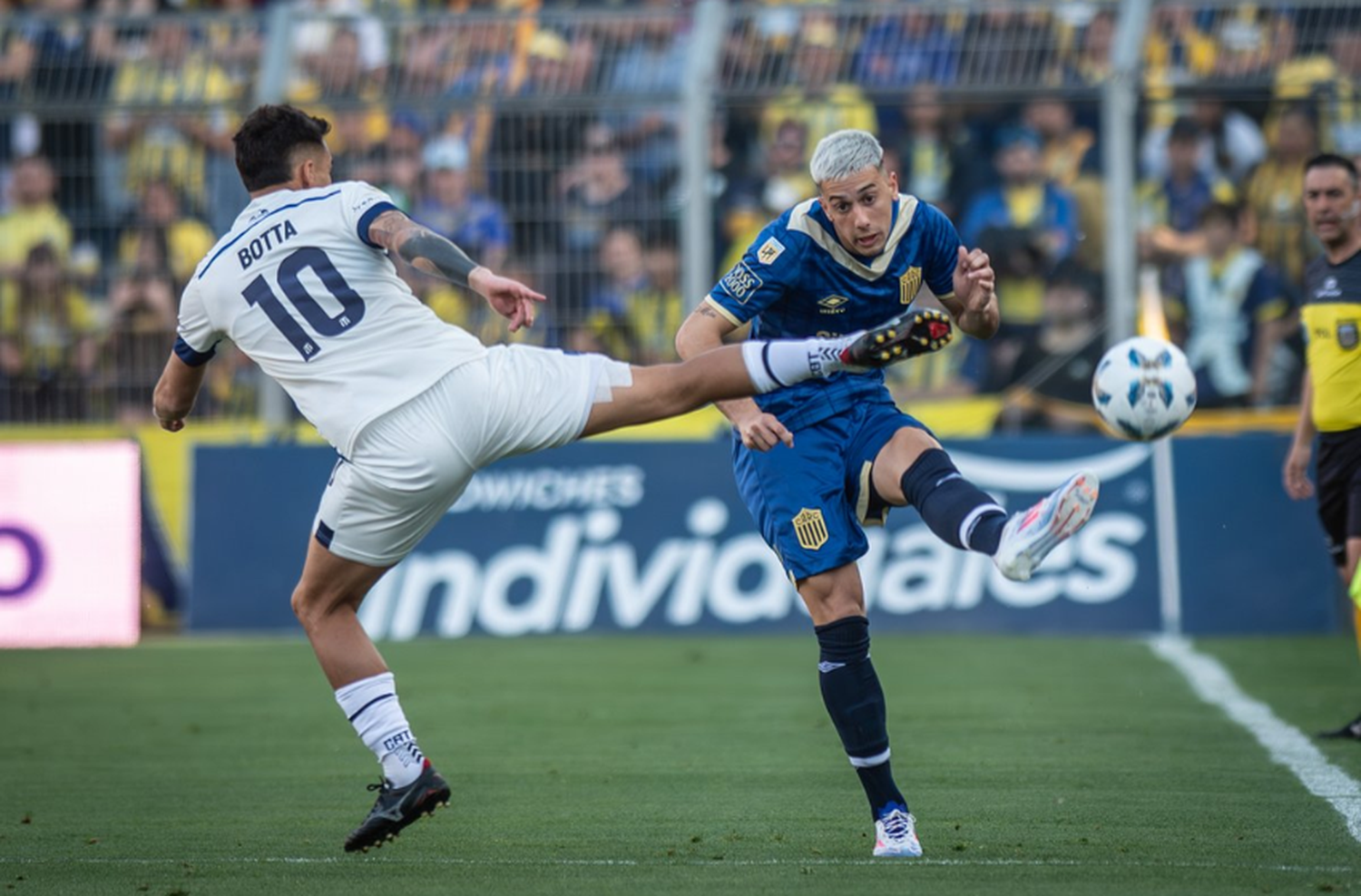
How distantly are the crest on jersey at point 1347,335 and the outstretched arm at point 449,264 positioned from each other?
480 centimetres

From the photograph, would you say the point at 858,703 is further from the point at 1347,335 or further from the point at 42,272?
the point at 42,272

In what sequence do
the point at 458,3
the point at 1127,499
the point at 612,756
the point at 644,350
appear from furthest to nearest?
the point at 458,3
the point at 644,350
the point at 1127,499
the point at 612,756

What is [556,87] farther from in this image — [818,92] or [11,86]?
[11,86]

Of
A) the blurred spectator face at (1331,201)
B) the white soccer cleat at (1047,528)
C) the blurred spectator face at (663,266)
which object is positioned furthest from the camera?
the blurred spectator face at (663,266)

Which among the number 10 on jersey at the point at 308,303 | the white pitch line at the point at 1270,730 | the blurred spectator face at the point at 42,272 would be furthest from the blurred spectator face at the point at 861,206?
the blurred spectator face at the point at 42,272

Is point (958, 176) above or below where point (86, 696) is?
A: above

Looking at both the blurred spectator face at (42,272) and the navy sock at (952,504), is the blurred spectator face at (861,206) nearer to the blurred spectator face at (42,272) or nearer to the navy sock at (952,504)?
the navy sock at (952,504)

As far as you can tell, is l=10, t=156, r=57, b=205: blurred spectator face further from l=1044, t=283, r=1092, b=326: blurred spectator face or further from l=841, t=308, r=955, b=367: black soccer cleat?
l=841, t=308, r=955, b=367: black soccer cleat

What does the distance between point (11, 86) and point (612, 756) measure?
9.54 meters

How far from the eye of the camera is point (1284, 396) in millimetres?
14398

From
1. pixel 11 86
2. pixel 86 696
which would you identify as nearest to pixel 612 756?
pixel 86 696

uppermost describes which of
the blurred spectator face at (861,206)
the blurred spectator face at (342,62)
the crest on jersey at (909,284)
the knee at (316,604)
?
the blurred spectator face at (342,62)

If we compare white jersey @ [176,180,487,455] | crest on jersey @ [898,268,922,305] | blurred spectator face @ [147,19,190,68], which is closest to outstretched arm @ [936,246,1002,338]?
crest on jersey @ [898,268,922,305]

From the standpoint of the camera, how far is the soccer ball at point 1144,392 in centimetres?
684
